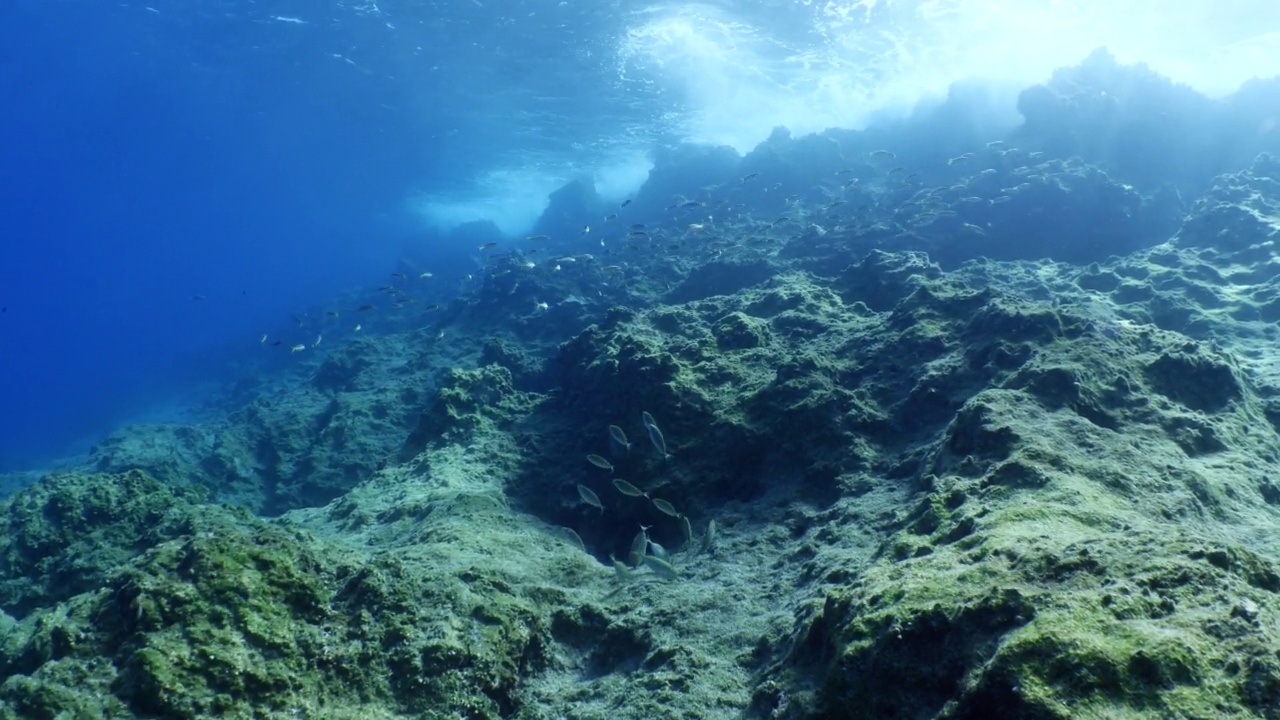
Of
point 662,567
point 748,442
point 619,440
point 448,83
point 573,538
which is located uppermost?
point 448,83

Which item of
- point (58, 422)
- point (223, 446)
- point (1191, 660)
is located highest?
point (58, 422)

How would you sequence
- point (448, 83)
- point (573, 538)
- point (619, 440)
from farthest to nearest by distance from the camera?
point (448, 83), point (619, 440), point (573, 538)

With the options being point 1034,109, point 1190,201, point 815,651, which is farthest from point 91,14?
point 1190,201

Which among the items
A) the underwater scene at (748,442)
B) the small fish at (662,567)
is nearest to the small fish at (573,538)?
the underwater scene at (748,442)

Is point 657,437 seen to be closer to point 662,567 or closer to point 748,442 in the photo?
point 748,442

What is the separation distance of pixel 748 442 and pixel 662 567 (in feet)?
6.43

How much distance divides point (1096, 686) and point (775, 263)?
15493mm

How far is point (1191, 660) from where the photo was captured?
5.91ft

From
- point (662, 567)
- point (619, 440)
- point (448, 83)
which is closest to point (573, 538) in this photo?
point (619, 440)

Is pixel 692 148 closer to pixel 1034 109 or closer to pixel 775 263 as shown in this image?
pixel 1034 109

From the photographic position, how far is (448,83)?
32125mm

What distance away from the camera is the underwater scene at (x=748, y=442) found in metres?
2.53

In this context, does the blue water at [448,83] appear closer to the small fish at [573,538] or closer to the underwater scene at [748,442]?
the underwater scene at [748,442]

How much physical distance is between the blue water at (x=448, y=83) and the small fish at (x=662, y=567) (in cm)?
2494
